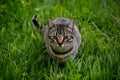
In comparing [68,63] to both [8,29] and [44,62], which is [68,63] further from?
[8,29]

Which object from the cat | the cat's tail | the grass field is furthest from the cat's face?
the cat's tail

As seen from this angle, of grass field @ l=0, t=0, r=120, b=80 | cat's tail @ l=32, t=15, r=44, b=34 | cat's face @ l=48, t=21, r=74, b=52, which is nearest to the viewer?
cat's face @ l=48, t=21, r=74, b=52

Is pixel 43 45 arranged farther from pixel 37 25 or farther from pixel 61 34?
pixel 61 34

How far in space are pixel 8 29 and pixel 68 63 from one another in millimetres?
1144

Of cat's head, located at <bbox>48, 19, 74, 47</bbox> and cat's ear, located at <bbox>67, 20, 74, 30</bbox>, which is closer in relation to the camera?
cat's head, located at <bbox>48, 19, 74, 47</bbox>

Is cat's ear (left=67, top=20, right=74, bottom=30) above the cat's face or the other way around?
above

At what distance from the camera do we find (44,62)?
402 centimetres

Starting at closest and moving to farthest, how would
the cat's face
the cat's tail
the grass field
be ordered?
1. the cat's face
2. the grass field
3. the cat's tail

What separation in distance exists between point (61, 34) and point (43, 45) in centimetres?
65

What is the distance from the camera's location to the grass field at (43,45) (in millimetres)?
3736

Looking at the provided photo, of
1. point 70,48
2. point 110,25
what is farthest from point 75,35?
point 110,25

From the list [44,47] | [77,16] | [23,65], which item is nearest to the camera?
[23,65]

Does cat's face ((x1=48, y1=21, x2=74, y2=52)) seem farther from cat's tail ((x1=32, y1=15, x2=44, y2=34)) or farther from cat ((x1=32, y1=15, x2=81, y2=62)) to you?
cat's tail ((x1=32, y1=15, x2=44, y2=34))

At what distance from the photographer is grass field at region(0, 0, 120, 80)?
12.3 feet
